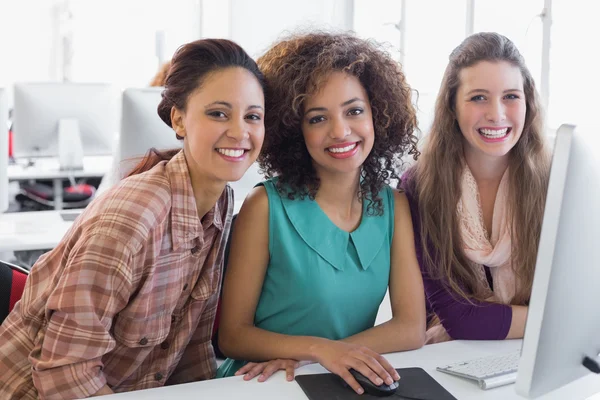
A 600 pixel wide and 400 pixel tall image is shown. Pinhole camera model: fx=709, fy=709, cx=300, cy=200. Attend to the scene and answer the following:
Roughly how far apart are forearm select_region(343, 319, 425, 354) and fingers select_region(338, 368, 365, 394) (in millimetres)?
230

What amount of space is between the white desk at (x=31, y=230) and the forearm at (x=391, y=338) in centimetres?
133

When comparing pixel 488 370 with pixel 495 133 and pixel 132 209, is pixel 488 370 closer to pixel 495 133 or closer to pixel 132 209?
pixel 495 133

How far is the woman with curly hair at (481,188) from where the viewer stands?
1.67 m

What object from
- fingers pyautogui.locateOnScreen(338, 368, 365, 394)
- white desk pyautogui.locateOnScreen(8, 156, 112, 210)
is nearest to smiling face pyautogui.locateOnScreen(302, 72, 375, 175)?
fingers pyautogui.locateOnScreen(338, 368, 365, 394)

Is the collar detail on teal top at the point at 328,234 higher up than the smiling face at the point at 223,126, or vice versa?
the smiling face at the point at 223,126

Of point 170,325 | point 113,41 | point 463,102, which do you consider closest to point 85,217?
point 170,325

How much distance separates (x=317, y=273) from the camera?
158 cm

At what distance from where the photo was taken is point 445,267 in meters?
1.66

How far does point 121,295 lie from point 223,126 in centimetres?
39

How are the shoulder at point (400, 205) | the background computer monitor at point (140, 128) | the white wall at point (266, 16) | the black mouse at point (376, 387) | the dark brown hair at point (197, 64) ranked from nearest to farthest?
the black mouse at point (376, 387) → the dark brown hair at point (197, 64) → the shoulder at point (400, 205) → the background computer monitor at point (140, 128) → the white wall at point (266, 16)

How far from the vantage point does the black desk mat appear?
3.97 feet

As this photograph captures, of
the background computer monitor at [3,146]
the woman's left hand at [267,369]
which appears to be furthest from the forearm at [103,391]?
the background computer monitor at [3,146]

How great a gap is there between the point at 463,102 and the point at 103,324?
39.2 inches

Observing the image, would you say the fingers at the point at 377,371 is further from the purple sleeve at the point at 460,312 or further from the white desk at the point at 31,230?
the white desk at the point at 31,230
